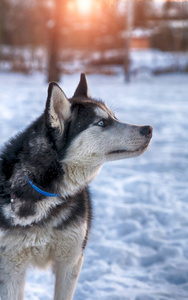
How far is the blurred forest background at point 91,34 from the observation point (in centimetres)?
2008

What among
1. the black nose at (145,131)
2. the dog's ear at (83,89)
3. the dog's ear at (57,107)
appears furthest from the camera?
the dog's ear at (83,89)

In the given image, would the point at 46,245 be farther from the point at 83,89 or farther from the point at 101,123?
the point at 83,89

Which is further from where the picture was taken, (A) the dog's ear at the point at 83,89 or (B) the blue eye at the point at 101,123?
(A) the dog's ear at the point at 83,89

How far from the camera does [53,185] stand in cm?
238

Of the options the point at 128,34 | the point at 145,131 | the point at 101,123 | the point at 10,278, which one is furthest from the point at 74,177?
the point at 128,34

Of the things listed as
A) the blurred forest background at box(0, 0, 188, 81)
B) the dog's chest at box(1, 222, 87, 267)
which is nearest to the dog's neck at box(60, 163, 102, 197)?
the dog's chest at box(1, 222, 87, 267)

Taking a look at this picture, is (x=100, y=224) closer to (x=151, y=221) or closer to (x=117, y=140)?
(x=151, y=221)

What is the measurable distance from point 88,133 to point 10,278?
3.23ft


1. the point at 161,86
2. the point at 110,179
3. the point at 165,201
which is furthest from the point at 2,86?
the point at 165,201

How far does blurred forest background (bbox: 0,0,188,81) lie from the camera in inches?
790

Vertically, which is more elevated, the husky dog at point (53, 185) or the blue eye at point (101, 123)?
the blue eye at point (101, 123)

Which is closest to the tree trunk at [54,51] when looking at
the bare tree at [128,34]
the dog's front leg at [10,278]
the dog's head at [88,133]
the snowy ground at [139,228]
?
the bare tree at [128,34]

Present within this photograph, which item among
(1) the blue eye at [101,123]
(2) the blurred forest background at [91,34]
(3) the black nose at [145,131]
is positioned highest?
(1) the blue eye at [101,123]

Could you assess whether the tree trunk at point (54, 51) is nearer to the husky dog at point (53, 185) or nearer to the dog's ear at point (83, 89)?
the dog's ear at point (83, 89)
